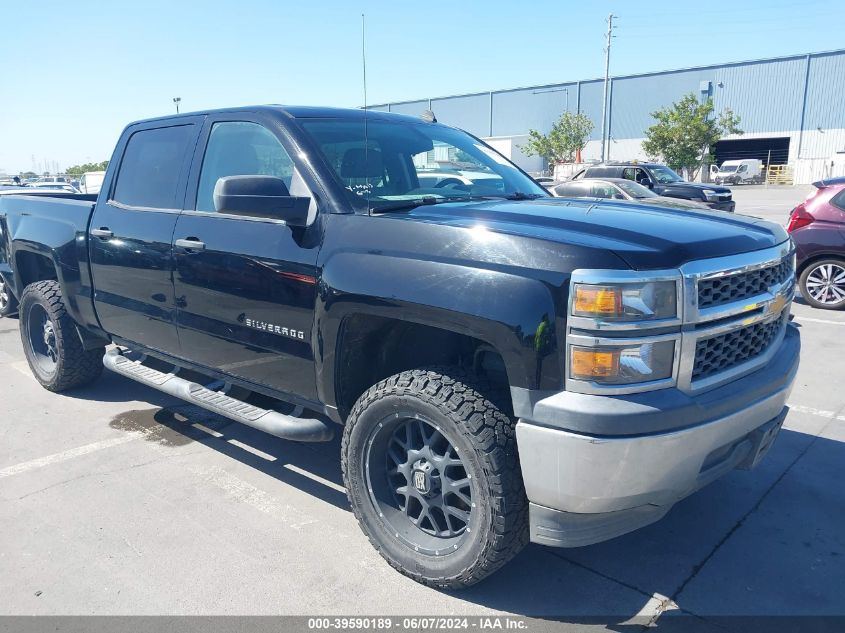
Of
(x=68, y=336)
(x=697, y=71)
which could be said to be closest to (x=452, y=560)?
(x=68, y=336)

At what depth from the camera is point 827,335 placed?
7.19 m

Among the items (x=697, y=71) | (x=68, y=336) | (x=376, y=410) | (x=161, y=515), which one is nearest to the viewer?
(x=376, y=410)

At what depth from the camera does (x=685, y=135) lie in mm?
46344

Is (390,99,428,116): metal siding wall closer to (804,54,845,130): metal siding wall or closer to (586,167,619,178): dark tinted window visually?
(804,54,845,130): metal siding wall

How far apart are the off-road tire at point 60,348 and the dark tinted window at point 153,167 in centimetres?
115

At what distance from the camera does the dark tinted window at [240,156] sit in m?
3.49

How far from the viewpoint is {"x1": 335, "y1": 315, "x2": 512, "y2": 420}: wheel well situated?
118 inches

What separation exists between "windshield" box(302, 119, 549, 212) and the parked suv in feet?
48.5

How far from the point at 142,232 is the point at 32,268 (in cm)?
218

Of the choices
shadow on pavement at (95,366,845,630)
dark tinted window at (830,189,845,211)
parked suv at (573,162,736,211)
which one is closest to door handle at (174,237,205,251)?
shadow on pavement at (95,366,845,630)

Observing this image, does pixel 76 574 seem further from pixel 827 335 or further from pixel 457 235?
pixel 827 335

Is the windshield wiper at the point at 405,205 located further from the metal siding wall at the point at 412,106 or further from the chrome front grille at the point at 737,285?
the metal siding wall at the point at 412,106

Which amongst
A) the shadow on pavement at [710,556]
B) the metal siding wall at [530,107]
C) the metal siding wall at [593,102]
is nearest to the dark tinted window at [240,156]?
the shadow on pavement at [710,556]

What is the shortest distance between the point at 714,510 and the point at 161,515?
2905mm
